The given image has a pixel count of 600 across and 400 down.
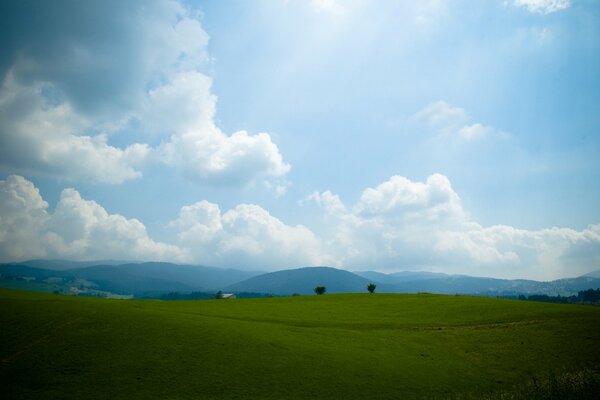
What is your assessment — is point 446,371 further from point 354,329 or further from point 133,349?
point 133,349

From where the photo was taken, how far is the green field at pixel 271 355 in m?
25.4

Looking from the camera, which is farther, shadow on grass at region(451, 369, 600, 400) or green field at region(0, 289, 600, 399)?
green field at region(0, 289, 600, 399)

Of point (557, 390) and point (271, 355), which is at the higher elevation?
point (271, 355)

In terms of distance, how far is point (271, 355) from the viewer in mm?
32094

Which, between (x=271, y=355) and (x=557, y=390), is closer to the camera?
(x=557, y=390)

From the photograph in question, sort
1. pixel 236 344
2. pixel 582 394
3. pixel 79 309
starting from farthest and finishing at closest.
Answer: pixel 79 309, pixel 236 344, pixel 582 394

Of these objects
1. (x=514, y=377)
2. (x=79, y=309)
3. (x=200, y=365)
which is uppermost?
(x=79, y=309)

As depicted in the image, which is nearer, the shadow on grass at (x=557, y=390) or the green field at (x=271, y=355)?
the shadow on grass at (x=557, y=390)

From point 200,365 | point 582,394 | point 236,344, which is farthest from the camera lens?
point 236,344

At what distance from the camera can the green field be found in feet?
83.3

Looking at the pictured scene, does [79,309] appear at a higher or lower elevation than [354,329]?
higher

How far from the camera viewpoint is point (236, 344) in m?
33.8

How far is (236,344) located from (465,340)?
2868cm

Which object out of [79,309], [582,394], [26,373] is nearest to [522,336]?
[582,394]
